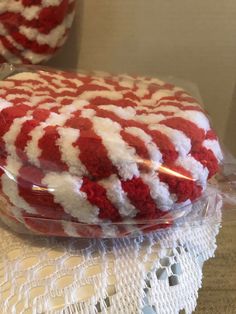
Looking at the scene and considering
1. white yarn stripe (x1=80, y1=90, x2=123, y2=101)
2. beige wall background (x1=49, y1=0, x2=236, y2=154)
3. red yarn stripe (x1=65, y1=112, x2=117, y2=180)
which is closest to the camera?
red yarn stripe (x1=65, y1=112, x2=117, y2=180)

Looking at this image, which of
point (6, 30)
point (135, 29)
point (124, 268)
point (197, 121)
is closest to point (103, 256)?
point (124, 268)

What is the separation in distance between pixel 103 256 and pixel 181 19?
447 mm

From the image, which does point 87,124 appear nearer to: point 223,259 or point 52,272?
point 52,272

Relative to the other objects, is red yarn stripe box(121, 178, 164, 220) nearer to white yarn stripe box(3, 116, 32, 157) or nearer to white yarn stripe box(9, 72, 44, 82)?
white yarn stripe box(3, 116, 32, 157)

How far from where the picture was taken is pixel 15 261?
40 centimetres

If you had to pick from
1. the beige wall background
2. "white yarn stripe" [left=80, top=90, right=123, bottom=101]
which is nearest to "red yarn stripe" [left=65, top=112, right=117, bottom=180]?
"white yarn stripe" [left=80, top=90, right=123, bottom=101]

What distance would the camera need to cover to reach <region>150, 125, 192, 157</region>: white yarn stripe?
390mm

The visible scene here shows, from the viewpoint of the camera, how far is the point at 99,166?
368 mm

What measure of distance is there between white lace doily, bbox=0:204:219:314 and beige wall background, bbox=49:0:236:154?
14.9 inches

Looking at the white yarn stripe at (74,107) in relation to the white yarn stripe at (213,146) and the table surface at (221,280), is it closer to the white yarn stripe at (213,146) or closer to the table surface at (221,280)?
the white yarn stripe at (213,146)

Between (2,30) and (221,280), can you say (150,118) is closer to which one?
(2,30)

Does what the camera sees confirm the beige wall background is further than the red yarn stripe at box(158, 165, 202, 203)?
Yes

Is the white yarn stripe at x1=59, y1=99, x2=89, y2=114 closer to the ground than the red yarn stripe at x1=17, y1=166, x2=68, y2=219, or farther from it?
farther from it

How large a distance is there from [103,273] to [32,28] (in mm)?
316
